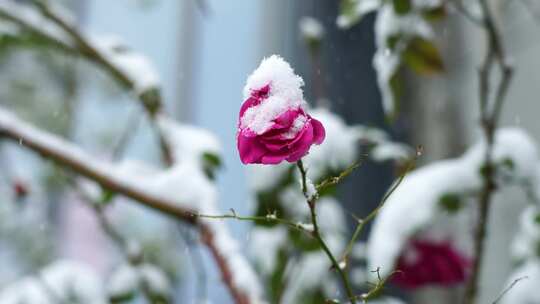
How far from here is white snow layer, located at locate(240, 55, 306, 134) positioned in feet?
0.89

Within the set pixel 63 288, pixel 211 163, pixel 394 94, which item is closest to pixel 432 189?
pixel 394 94

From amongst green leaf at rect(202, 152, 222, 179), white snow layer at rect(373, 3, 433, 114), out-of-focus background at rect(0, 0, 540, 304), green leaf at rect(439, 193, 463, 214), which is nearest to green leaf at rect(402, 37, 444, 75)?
white snow layer at rect(373, 3, 433, 114)

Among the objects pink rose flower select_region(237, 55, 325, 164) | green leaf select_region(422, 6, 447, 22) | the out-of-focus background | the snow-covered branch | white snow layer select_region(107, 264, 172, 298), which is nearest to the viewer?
pink rose flower select_region(237, 55, 325, 164)

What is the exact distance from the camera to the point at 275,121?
0.27 meters

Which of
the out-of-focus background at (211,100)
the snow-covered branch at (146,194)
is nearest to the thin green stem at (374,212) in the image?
the snow-covered branch at (146,194)

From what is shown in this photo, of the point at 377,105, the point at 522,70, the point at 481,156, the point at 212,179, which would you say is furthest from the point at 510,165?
the point at 377,105

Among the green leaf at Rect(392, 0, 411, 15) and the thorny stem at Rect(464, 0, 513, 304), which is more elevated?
the green leaf at Rect(392, 0, 411, 15)

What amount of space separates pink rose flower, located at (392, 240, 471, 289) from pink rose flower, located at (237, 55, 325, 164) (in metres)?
0.60

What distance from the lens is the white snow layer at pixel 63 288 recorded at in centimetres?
83

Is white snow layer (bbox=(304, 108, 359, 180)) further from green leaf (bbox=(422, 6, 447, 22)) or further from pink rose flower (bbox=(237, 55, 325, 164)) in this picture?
pink rose flower (bbox=(237, 55, 325, 164))

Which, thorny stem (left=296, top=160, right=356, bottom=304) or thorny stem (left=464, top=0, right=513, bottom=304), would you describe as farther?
thorny stem (left=464, top=0, right=513, bottom=304)

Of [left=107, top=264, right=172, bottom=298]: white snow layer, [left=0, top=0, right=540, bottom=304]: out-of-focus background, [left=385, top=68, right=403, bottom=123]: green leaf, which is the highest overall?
[left=0, top=0, right=540, bottom=304]: out-of-focus background

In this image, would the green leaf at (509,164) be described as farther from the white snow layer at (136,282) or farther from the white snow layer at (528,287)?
the white snow layer at (136,282)

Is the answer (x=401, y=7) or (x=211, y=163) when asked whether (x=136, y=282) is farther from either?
(x=401, y=7)
